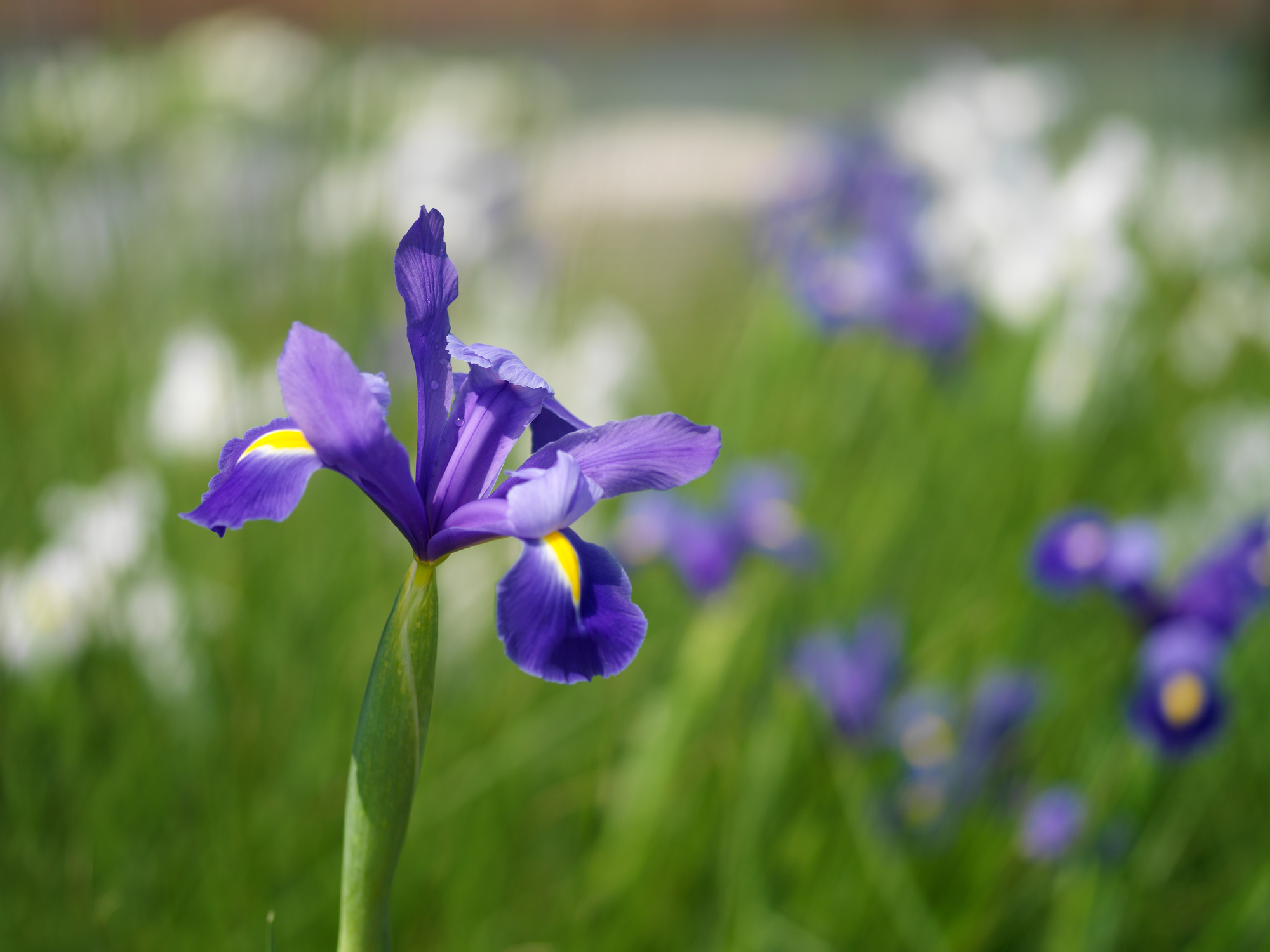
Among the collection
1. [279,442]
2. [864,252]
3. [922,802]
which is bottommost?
[922,802]

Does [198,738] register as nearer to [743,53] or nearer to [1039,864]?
[1039,864]

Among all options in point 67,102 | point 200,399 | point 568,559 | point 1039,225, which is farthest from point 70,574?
point 1039,225

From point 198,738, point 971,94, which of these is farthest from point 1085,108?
point 198,738

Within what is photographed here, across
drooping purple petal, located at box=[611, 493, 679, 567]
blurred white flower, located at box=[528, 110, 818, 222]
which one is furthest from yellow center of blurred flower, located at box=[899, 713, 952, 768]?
blurred white flower, located at box=[528, 110, 818, 222]

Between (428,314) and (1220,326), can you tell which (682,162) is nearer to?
(1220,326)

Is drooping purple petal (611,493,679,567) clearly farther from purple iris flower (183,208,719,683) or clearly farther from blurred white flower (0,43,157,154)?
blurred white flower (0,43,157,154)

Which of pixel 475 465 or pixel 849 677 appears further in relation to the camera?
pixel 849 677

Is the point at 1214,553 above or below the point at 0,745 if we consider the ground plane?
above
